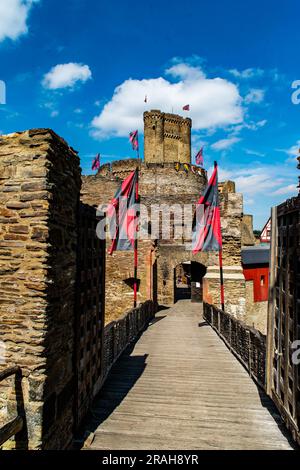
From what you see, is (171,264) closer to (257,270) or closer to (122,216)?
(257,270)

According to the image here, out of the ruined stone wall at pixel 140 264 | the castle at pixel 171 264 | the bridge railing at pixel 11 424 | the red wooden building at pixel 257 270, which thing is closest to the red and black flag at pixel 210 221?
the castle at pixel 171 264

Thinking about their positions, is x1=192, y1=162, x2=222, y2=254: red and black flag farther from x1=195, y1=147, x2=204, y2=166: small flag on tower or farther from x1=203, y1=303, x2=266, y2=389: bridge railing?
x1=195, y1=147, x2=204, y2=166: small flag on tower

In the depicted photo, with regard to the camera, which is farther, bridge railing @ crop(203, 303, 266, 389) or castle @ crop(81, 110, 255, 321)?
castle @ crop(81, 110, 255, 321)

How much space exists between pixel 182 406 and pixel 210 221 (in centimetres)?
828

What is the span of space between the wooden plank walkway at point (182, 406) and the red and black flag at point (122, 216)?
3.77m

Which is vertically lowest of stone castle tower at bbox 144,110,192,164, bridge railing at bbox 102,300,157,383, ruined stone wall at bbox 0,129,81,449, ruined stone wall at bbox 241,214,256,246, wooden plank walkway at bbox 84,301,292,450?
wooden plank walkway at bbox 84,301,292,450

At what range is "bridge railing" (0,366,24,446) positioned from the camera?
330 cm

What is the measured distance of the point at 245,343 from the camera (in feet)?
27.3

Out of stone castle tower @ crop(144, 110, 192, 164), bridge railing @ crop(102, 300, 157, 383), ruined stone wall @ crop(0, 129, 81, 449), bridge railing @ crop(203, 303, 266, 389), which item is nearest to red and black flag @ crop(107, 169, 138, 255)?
bridge railing @ crop(102, 300, 157, 383)

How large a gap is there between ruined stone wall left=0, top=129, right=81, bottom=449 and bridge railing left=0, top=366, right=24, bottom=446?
84 millimetres

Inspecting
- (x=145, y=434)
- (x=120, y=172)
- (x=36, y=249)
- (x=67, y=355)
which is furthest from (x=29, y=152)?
(x=120, y=172)

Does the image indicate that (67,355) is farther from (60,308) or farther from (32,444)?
(32,444)

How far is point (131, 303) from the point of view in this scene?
1895cm

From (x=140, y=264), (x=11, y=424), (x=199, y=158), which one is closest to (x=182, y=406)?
(x=11, y=424)
